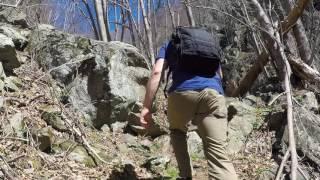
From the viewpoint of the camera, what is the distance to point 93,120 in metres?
7.27

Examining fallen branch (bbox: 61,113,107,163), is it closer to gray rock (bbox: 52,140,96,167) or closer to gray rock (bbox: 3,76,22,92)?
gray rock (bbox: 52,140,96,167)

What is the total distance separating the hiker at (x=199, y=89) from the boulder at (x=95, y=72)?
123 inches

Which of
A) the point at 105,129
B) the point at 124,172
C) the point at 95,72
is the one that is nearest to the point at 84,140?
the point at 124,172

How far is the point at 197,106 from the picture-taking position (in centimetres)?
425

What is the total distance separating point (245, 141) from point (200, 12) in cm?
1583

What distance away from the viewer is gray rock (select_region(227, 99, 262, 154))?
22.7 feet

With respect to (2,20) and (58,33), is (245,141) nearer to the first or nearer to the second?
(58,33)

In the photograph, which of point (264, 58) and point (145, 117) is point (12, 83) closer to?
point (145, 117)

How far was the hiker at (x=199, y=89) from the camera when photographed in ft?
13.5

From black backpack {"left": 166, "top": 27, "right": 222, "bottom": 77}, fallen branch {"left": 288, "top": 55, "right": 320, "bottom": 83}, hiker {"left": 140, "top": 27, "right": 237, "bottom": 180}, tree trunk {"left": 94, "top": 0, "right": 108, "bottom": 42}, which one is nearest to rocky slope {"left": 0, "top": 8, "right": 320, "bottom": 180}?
fallen branch {"left": 288, "top": 55, "right": 320, "bottom": 83}

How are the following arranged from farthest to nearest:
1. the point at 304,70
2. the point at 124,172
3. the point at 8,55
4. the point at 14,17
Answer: the point at 14,17 < the point at 304,70 < the point at 8,55 < the point at 124,172

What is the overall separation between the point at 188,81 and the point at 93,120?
3.38 metres

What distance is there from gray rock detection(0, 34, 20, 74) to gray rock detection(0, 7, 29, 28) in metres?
1.50

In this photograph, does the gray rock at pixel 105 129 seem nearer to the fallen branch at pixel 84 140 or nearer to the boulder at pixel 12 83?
the fallen branch at pixel 84 140
